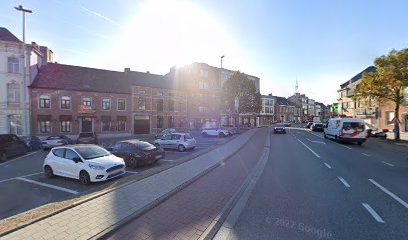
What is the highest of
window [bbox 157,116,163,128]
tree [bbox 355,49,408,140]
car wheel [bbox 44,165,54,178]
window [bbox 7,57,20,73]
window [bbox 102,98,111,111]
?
window [bbox 7,57,20,73]

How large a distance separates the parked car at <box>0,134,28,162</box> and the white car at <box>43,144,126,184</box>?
7421 mm

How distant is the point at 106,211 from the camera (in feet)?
15.8

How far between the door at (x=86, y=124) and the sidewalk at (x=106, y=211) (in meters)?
25.6

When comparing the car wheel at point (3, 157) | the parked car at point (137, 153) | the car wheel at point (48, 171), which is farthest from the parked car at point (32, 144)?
the parked car at point (137, 153)

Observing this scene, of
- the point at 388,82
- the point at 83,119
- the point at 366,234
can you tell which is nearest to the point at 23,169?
the point at 366,234

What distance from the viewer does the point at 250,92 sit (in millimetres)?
34969

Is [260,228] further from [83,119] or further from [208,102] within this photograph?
[208,102]

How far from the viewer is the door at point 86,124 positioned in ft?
92.1

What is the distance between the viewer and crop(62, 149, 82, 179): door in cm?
805

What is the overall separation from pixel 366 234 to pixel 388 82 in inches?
868

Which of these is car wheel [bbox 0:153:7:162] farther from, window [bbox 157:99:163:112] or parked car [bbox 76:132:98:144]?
window [bbox 157:99:163:112]

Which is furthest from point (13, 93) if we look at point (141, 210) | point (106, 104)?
point (141, 210)

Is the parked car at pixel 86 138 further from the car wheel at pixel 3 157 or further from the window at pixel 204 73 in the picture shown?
the window at pixel 204 73

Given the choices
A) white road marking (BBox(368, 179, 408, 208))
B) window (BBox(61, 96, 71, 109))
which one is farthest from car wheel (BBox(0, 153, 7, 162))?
white road marking (BBox(368, 179, 408, 208))
